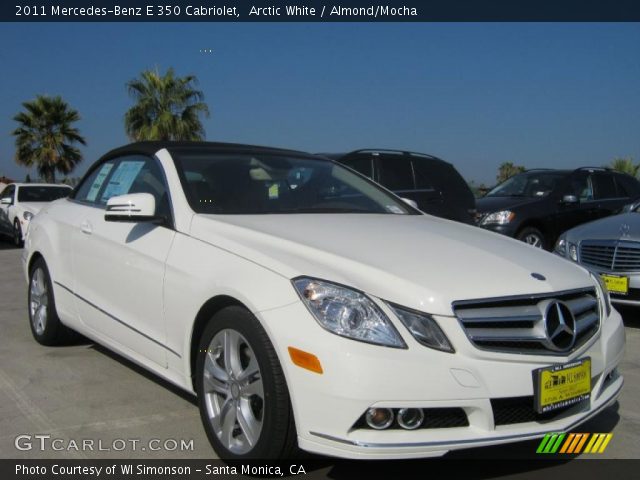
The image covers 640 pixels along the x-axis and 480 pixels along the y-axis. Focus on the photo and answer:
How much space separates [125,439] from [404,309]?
5.33 feet

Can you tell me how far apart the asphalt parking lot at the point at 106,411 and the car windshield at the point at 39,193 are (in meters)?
11.1

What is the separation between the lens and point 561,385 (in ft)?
9.26

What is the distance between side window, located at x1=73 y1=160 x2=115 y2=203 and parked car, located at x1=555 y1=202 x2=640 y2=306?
13.5ft

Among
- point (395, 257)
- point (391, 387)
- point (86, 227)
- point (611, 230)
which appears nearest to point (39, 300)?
point (86, 227)

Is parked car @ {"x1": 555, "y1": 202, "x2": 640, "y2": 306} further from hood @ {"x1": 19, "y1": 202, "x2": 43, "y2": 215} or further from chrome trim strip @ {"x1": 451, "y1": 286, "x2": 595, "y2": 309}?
hood @ {"x1": 19, "y1": 202, "x2": 43, "y2": 215}

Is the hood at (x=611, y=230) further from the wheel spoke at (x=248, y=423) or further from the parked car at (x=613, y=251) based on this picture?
the wheel spoke at (x=248, y=423)

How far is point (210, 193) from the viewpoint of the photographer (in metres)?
3.81

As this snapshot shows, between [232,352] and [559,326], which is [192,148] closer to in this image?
[232,352]

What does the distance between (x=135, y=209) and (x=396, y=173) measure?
570 cm

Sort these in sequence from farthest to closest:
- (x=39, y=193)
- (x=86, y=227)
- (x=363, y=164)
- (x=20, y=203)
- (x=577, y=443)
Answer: (x=39, y=193) < (x=20, y=203) < (x=363, y=164) < (x=86, y=227) < (x=577, y=443)

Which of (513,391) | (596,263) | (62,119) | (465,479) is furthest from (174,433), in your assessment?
(62,119)

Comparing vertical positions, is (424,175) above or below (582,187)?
above

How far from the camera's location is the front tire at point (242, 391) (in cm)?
272

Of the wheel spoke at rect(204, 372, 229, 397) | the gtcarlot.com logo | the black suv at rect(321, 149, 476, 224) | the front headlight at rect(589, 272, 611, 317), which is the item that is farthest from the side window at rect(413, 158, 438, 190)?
the wheel spoke at rect(204, 372, 229, 397)
